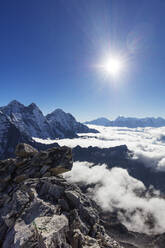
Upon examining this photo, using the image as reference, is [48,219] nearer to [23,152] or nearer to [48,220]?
[48,220]

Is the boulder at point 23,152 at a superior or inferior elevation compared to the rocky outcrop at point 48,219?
superior

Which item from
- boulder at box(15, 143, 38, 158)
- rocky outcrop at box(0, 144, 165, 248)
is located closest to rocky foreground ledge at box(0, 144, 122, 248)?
rocky outcrop at box(0, 144, 165, 248)

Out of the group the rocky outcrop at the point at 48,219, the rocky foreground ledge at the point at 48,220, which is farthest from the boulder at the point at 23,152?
the rocky foreground ledge at the point at 48,220

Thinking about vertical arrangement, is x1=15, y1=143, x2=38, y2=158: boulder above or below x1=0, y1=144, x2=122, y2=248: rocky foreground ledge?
above

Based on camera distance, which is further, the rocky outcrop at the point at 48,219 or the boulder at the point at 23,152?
the boulder at the point at 23,152

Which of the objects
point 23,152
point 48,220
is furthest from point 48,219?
point 23,152

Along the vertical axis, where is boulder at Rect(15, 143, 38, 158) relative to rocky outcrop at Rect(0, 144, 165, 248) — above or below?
above

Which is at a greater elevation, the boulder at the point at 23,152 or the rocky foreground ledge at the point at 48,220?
the boulder at the point at 23,152

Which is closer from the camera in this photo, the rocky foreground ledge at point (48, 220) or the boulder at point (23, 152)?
the rocky foreground ledge at point (48, 220)

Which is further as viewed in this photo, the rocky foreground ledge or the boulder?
the boulder

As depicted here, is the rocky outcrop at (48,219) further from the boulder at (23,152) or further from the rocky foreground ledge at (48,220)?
the boulder at (23,152)

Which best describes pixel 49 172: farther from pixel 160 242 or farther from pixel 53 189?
pixel 160 242

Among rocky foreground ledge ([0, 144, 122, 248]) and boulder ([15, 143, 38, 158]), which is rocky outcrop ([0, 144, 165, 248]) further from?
boulder ([15, 143, 38, 158])
